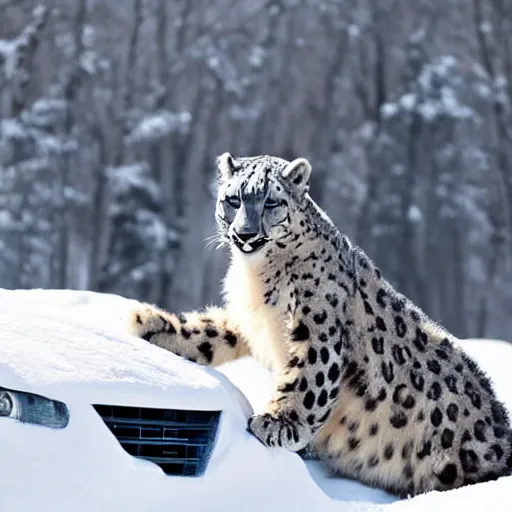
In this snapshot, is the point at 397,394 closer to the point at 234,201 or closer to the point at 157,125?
the point at 234,201

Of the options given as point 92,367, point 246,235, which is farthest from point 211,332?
point 92,367

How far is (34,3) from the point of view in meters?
21.7

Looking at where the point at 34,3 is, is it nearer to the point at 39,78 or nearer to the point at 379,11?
the point at 39,78

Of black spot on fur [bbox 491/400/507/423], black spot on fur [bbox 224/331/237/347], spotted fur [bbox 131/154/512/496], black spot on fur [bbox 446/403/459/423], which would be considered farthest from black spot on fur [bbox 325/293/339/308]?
black spot on fur [bbox 491/400/507/423]

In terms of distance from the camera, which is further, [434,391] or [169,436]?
[434,391]

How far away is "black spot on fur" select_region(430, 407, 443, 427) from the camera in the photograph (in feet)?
17.6

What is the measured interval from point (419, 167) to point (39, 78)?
6808 millimetres

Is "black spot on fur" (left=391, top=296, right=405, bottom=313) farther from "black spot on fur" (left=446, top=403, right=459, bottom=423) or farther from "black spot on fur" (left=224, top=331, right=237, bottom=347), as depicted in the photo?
"black spot on fur" (left=224, top=331, right=237, bottom=347)

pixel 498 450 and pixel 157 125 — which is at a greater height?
pixel 157 125

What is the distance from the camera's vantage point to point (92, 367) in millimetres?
3986

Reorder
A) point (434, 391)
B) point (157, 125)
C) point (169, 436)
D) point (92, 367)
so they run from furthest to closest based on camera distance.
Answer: point (157, 125) → point (434, 391) → point (169, 436) → point (92, 367)

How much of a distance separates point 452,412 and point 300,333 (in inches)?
33.6

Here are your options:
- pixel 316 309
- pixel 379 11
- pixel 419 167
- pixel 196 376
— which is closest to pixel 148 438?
pixel 196 376

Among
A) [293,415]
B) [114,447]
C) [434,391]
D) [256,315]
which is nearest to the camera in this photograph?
[114,447]
